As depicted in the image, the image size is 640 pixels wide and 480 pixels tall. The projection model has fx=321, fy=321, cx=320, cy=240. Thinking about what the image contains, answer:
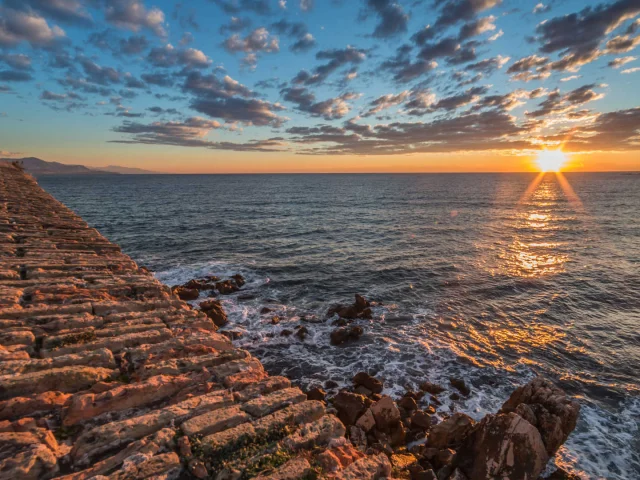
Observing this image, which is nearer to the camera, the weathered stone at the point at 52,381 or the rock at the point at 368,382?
the weathered stone at the point at 52,381

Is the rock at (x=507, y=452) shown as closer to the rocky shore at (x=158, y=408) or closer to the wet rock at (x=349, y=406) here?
the rocky shore at (x=158, y=408)

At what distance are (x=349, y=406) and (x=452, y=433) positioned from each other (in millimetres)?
3263

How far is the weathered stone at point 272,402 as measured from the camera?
4426 millimetres

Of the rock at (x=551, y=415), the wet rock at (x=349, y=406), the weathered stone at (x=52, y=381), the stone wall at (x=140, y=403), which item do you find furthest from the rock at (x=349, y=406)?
the weathered stone at (x=52, y=381)

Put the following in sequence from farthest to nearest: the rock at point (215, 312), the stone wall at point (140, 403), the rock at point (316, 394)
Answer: the rock at point (215, 312) → the rock at point (316, 394) → the stone wall at point (140, 403)

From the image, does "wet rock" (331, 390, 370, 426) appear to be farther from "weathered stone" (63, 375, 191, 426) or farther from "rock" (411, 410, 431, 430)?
"weathered stone" (63, 375, 191, 426)

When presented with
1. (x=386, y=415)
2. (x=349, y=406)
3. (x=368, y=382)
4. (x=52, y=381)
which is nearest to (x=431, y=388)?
(x=368, y=382)

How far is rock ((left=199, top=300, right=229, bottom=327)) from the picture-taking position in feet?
59.0

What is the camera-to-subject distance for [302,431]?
4.20 m

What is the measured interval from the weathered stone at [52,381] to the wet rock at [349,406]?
8072 mm

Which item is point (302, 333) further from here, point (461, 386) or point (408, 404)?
point (461, 386)

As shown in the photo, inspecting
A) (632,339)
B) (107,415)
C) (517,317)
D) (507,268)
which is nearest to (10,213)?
(107,415)

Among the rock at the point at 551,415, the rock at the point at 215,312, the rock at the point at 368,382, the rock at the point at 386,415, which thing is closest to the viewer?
the rock at the point at 551,415

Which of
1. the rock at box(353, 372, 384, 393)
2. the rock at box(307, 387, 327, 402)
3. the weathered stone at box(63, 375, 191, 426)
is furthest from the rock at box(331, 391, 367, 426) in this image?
the weathered stone at box(63, 375, 191, 426)
